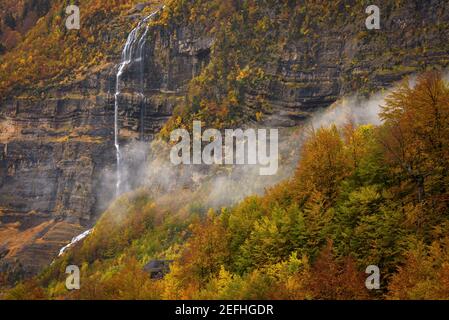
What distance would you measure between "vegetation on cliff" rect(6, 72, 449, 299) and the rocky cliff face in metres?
25.5

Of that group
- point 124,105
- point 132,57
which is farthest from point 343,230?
point 132,57

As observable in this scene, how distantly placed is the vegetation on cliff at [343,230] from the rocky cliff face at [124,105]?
25.5 m

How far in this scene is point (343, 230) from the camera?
42.8m

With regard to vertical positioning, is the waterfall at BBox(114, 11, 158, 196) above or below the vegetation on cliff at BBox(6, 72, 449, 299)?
above

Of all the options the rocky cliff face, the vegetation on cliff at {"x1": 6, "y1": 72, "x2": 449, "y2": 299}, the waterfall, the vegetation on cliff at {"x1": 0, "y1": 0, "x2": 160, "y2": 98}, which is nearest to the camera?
the vegetation on cliff at {"x1": 6, "y1": 72, "x2": 449, "y2": 299}

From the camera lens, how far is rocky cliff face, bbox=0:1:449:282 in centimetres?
7306

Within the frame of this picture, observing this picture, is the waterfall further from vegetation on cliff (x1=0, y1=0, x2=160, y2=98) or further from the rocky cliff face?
vegetation on cliff (x1=0, y1=0, x2=160, y2=98)

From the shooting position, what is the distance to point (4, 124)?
118 meters

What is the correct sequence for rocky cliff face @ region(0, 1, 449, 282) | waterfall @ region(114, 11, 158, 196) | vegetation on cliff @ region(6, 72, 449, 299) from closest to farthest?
vegetation on cliff @ region(6, 72, 449, 299) < rocky cliff face @ region(0, 1, 449, 282) < waterfall @ region(114, 11, 158, 196)

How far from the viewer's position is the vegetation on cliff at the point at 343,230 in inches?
1463

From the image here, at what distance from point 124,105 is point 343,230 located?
2629 inches

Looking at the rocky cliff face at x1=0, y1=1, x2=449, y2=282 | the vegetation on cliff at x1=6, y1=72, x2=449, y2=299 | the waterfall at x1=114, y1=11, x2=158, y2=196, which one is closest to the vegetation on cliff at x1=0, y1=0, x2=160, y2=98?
the rocky cliff face at x1=0, y1=1, x2=449, y2=282

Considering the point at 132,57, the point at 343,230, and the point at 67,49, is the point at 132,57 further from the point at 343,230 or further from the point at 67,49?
the point at 343,230
